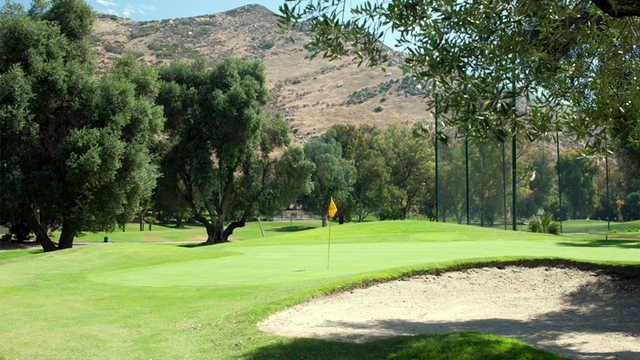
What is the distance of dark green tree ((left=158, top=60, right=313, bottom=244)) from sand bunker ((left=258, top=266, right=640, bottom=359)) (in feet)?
109

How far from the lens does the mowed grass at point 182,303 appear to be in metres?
8.01

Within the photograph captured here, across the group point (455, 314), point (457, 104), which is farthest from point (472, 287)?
point (457, 104)

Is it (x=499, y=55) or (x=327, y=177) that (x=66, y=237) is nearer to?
(x=499, y=55)

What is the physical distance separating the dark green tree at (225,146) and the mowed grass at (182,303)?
24.9 meters

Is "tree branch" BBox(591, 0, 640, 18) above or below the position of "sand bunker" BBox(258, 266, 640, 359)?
above

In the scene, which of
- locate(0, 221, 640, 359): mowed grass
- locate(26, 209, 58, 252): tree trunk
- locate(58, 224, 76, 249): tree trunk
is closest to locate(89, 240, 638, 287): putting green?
locate(0, 221, 640, 359): mowed grass

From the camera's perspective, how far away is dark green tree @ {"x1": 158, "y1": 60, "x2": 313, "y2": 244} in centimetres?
4725

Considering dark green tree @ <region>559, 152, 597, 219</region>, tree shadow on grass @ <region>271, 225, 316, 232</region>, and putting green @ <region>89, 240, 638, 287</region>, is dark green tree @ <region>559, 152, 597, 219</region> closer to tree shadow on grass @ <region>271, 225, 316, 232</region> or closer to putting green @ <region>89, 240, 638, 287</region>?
tree shadow on grass @ <region>271, 225, 316, 232</region>

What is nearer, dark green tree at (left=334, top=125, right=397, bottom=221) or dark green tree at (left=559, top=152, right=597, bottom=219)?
dark green tree at (left=334, top=125, right=397, bottom=221)

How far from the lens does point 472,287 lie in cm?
1515

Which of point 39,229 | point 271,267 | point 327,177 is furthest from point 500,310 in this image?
point 327,177

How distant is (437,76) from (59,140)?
Result: 3051cm

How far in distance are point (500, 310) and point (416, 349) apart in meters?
5.48

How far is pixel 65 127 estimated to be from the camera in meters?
34.3
